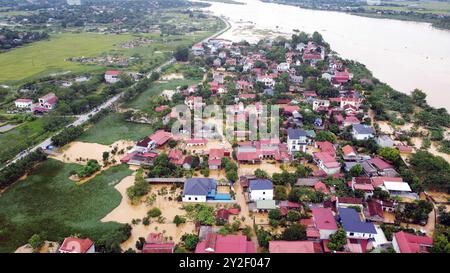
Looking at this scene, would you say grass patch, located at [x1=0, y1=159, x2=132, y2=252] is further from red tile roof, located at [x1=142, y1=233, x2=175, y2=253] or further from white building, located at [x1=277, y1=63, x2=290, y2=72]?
white building, located at [x1=277, y1=63, x2=290, y2=72]

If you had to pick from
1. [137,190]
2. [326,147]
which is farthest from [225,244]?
[326,147]

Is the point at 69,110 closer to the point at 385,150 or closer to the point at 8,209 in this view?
the point at 8,209

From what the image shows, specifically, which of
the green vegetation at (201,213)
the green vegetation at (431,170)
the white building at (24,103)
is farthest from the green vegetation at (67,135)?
the green vegetation at (431,170)

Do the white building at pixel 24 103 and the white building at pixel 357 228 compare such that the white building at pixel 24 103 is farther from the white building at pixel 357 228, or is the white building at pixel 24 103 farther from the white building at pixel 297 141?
the white building at pixel 357 228

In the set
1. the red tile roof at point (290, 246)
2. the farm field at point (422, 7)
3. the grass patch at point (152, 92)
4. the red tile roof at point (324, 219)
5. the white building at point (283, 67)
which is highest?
the farm field at point (422, 7)

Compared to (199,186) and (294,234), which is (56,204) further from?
(294,234)
